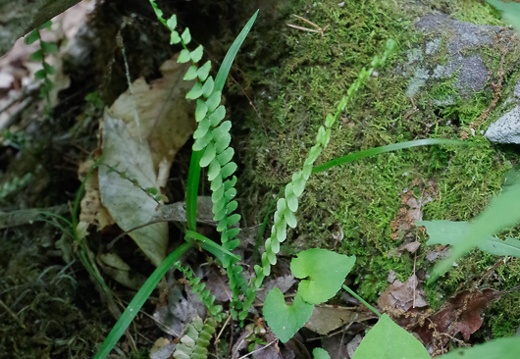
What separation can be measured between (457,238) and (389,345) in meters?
0.35

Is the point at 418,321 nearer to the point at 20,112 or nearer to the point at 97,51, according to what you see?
the point at 97,51

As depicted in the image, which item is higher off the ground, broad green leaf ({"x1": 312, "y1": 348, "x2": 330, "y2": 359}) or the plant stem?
the plant stem

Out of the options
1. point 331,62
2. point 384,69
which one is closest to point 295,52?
point 331,62

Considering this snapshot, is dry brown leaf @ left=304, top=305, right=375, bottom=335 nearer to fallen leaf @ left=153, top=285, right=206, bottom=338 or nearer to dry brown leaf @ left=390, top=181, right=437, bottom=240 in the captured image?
dry brown leaf @ left=390, top=181, right=437, bottom=240

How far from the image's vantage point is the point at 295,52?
221 cm

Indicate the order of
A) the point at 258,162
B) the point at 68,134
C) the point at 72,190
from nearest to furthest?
the point at 258,162, the point at 72,190, the point at 68,134

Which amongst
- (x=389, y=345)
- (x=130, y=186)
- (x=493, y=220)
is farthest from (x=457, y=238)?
(x=130, y=186)

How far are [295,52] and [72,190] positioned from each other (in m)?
1.26

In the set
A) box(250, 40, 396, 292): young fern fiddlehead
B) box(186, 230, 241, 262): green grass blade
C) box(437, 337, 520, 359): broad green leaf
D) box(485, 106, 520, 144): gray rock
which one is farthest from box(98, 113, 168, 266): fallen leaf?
box(437, 337, 520, 359): broad green leaf

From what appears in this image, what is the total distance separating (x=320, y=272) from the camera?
67.6 inches

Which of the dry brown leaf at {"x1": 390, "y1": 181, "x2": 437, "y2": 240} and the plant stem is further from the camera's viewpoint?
the dry brown leaf at {"x1": 390, "y1": 181, "x2": 437, "y2": 240}

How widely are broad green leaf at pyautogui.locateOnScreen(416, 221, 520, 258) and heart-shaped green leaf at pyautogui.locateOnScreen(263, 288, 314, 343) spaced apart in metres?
0.42

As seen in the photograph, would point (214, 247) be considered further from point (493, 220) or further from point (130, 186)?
point (493, 220)

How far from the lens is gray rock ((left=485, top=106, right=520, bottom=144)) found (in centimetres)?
187
